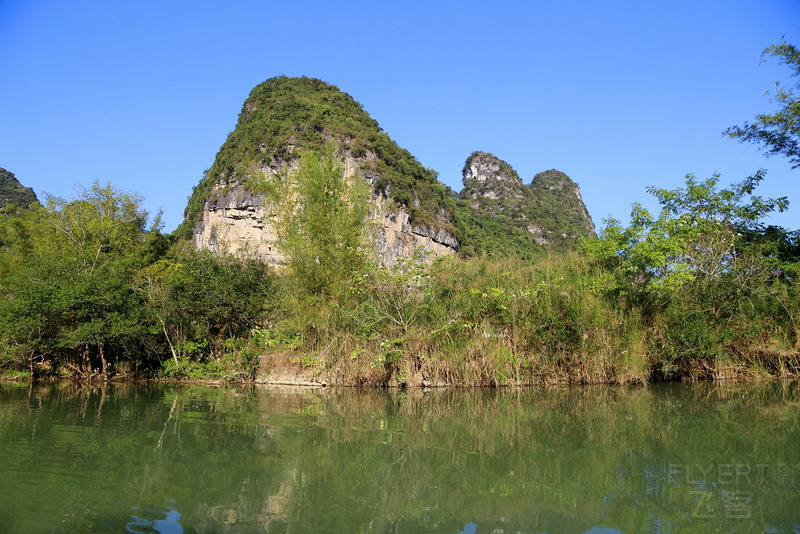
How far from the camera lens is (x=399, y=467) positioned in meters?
5.45

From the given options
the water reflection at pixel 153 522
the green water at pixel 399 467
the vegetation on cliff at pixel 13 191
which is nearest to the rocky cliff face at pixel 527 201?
the vegetation on cliff at pixel 13 191

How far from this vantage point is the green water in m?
3.97

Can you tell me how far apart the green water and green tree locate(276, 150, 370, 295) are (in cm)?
478

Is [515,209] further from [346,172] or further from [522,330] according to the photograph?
[522,330]

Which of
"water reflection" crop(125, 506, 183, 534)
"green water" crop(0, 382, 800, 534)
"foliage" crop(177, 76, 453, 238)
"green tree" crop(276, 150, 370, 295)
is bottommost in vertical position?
"water reflection" crop(125, 506, 183, 534)

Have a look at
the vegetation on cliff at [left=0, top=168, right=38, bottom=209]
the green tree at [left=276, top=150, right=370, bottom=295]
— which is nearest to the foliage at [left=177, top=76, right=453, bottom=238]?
the vegetation on cliff at [left=0, top=168, right=38, bottom=209]

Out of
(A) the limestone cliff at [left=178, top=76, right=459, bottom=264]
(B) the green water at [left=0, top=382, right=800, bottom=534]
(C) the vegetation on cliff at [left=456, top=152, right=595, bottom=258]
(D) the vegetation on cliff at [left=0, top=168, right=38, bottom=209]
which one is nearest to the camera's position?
(B) the green water at [left=0, top=382, right=800, bottom=534]

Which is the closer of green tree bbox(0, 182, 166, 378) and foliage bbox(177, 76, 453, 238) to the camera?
green tree bbox(0, 182, 166, 378)

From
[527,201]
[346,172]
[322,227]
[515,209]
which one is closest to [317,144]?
[346,172]

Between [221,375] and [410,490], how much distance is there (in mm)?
9385

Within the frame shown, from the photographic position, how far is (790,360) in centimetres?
1321

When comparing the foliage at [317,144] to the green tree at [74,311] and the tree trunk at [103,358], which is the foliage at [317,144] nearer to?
the green tree at [74,311]

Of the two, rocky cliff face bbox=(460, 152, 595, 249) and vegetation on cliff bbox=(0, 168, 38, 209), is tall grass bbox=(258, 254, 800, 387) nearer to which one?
vegetation on cliff bbox=(0, 168, 38, 209)

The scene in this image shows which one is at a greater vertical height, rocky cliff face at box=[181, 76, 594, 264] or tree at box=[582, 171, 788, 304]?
rocky cliff face at box=[181, 76, 594, 264]
